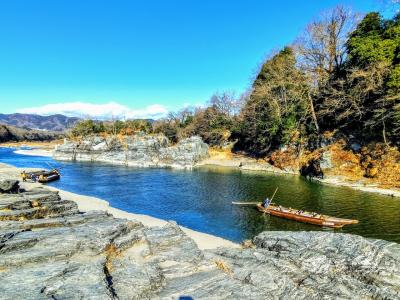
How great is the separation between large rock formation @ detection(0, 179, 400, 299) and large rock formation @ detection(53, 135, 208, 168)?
61.9 metres

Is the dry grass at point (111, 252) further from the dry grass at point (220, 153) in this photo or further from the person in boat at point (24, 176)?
the dry grass at point (220, 153)

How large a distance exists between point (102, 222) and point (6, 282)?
32.3ft

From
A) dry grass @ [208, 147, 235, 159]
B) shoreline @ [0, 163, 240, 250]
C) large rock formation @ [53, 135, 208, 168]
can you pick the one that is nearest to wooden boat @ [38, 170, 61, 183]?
shoreline @ [0, 163, 240, 250]

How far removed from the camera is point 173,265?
18172 mm

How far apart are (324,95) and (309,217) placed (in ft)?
149

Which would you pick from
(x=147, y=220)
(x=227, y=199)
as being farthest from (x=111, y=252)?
(x=227, y=199)

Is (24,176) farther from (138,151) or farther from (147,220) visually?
(138,151)

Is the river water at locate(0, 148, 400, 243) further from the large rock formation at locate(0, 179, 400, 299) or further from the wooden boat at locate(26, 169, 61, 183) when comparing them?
the large rock formation at locate(0, 179, 400, 299)

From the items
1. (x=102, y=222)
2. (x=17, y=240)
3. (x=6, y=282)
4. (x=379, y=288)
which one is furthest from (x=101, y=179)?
(x=379, y=288)

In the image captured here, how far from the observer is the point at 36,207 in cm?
2856

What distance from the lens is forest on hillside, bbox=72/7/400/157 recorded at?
178 ft

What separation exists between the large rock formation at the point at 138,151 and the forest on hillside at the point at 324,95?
1411cm

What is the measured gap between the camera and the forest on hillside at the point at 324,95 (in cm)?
5419

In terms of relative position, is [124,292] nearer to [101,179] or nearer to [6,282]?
[6,282]
